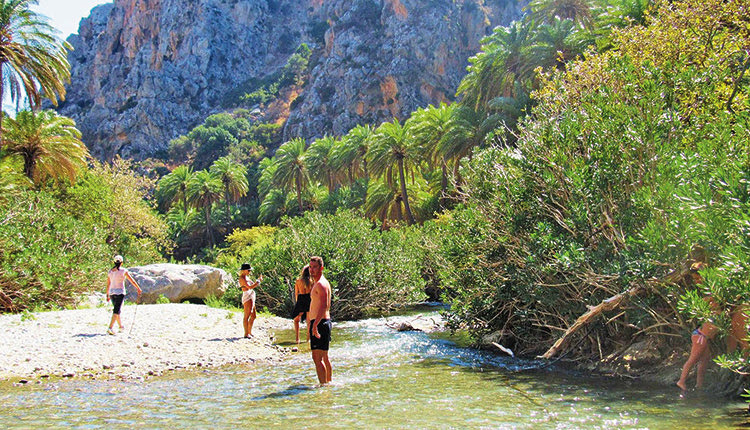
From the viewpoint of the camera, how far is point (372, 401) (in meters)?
7.36

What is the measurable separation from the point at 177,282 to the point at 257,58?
363 ft

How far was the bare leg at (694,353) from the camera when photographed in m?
7.09

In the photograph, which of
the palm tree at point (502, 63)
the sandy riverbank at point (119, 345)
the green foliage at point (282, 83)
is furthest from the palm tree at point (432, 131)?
the green foliage at point (282, 83)

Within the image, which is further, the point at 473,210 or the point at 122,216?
the point at 122,216

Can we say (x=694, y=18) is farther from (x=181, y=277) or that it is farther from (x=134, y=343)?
(x=181, y=277)

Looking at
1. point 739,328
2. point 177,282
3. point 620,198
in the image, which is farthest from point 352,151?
point 739,328

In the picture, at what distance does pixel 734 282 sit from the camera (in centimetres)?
558

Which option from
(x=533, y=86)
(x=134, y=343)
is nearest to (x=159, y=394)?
(x=134, y=343)

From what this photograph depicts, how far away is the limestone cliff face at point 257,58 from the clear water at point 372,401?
75055 mm

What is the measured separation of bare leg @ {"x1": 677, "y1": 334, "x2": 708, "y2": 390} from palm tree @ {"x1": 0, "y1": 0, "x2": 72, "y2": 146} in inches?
881

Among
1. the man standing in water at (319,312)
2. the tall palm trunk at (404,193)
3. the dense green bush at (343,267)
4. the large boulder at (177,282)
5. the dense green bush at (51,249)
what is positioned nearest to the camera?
the man standing in water at (319,312)

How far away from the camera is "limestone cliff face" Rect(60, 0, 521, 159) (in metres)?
85.5

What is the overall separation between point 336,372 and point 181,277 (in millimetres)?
13054

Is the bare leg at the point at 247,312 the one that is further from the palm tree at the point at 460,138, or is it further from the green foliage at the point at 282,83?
the green foliage at the point at 282,83
